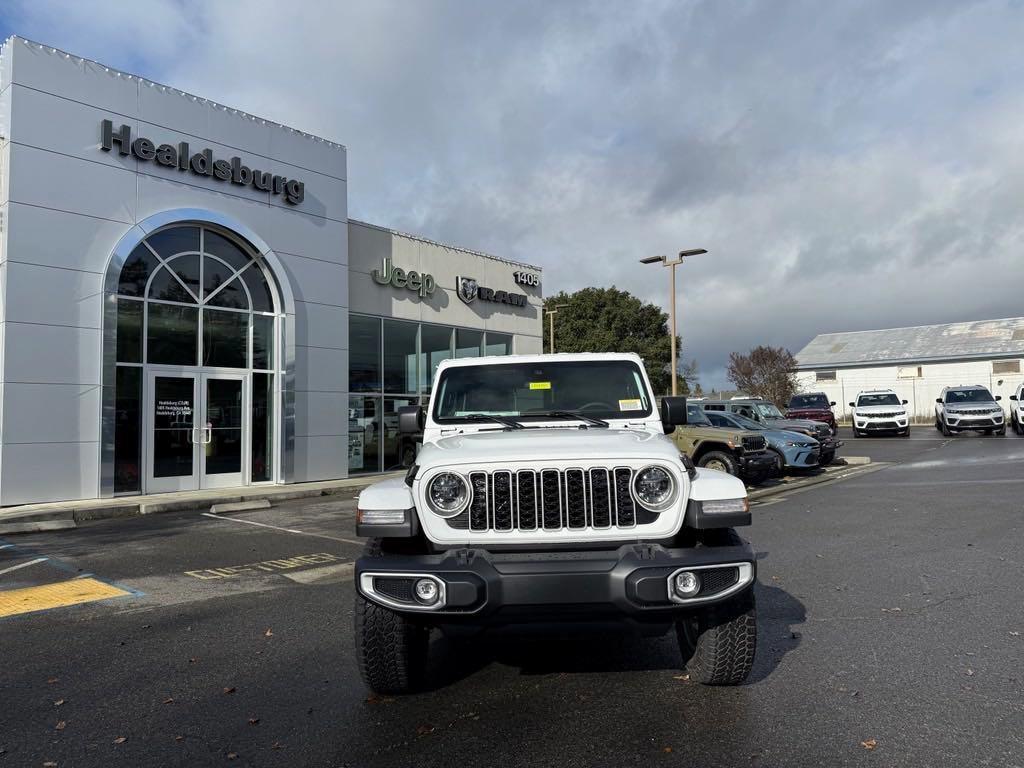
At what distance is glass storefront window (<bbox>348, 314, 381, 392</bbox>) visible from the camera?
17147 mm

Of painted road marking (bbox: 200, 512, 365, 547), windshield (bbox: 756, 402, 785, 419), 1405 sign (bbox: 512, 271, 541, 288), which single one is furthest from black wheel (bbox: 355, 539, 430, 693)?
1405 sign (bbox: 512, 271, 541, 288)

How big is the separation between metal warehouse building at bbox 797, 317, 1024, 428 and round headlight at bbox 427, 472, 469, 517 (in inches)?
2010

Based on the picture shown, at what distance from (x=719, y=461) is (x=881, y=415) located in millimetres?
18440

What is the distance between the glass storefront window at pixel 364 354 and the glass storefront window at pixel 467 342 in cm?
270

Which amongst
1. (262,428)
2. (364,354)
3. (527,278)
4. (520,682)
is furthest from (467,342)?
(520,682)

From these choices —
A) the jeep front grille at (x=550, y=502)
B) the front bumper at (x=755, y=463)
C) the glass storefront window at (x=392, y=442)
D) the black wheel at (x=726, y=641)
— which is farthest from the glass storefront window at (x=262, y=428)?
the black wheel at (x=726, y=641)

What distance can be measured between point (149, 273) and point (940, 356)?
166 ft

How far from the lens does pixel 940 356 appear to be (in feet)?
162

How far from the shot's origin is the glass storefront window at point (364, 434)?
1706 centimetres

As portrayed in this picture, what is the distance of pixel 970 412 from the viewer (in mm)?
26188

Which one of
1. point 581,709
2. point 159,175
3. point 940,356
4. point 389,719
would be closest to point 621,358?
point 581,709

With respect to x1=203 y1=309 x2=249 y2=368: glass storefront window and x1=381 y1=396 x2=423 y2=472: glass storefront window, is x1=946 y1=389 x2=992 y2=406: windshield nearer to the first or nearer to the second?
x1=381 y1=396 x2=423 y2=472: glass storefront window

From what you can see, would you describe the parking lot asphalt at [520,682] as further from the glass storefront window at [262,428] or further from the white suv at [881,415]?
the white suv at [881,415]

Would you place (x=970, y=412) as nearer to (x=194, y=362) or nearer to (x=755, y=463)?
(x=755, y=463)
